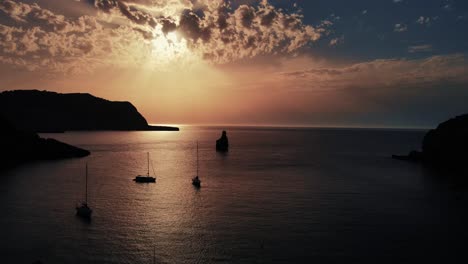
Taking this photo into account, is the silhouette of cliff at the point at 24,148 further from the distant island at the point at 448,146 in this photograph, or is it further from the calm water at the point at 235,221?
the distant island at the point at 448,146

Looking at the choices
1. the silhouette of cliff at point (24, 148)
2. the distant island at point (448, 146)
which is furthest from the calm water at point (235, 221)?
the silhouette of cliff at point (24, 148)

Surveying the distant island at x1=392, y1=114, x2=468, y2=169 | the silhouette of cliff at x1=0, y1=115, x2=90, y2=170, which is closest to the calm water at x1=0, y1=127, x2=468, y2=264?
the distant island at x1=392, y1=114, x2=468, y2=169

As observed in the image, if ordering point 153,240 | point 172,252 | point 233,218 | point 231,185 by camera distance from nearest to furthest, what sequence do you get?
point 172,252, point 153,240, point 233,218, point 231,185

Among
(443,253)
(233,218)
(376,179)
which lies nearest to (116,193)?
(233,218)

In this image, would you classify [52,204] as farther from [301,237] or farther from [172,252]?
[301,237]

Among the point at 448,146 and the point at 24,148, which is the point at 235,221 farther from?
the point at 24,148

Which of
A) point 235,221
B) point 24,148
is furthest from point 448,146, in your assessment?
point 24,148

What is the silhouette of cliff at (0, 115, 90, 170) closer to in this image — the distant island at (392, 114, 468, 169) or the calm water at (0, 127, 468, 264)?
the calm water at (0, 127, 468, 264)
